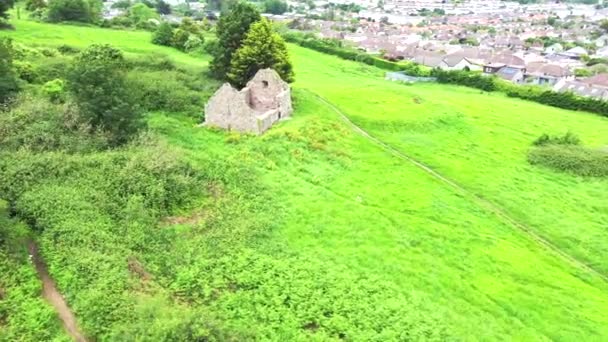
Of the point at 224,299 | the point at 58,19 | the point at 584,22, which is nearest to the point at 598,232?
the point at 224,299

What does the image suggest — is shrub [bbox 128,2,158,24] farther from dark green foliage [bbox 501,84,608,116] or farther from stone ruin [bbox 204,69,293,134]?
dark green foliage [bbox 501,84,608,116]

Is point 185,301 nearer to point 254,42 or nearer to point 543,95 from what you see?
point 254,42

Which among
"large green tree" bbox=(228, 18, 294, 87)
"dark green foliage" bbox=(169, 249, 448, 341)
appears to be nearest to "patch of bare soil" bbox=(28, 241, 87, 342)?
"dark green foliage" bbox=(169, 249, 448, 341)

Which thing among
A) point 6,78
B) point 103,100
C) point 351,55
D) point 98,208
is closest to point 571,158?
point 103,100

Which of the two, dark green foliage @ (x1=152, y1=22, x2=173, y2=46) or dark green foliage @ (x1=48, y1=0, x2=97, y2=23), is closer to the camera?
dark green foliage @ (x1=152, y1=22, x2=173, y2=46)

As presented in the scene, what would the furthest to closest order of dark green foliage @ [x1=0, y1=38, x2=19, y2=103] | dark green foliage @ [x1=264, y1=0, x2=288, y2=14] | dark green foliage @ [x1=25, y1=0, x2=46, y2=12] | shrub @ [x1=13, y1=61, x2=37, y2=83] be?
dark green foliage @ [x1=264, y1=0, x2=288, y2=14], dark green foliage @ [x1=25, y1=0, x2=46, y2=12], shrub @ [x1=13, y1=61, x2=37, y2=83], dark green foliage @ [x1=0, y1=38, x2=19, y2=103]

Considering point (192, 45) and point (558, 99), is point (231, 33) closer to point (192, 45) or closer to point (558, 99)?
point (192, 45)
